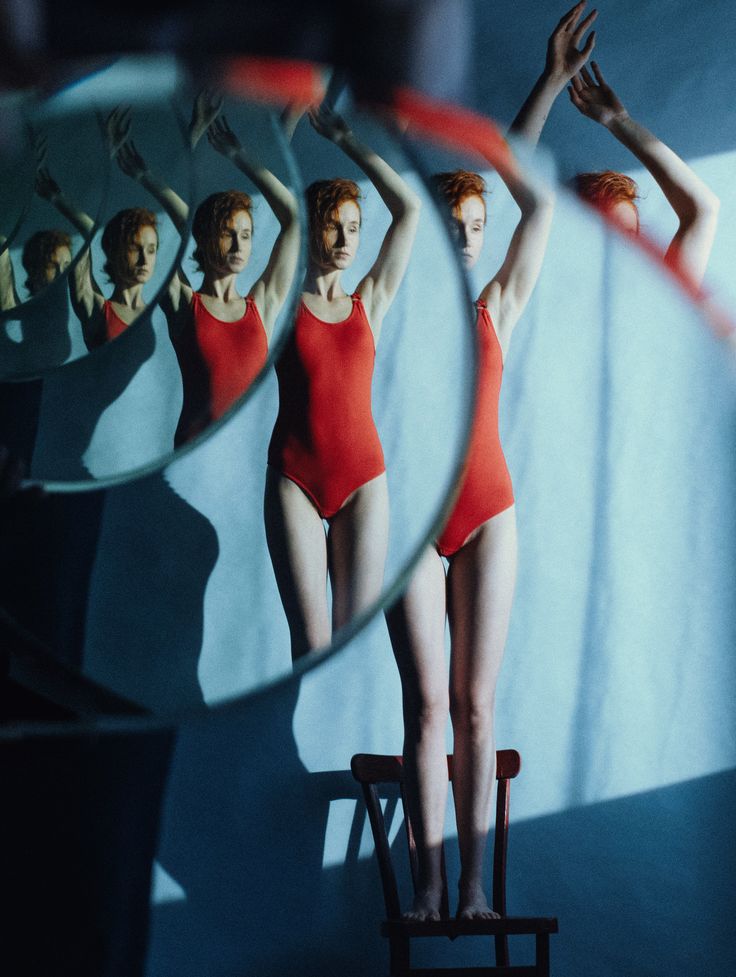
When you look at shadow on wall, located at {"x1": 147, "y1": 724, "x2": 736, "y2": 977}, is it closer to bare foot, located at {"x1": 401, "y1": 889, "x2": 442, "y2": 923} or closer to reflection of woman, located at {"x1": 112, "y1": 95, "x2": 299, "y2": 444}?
bare foot, located at {"x1": 401, "y1": 889, "x2": 442, "y2": 923}

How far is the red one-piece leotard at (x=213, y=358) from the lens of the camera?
3.69ft

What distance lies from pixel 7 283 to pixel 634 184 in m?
1.13

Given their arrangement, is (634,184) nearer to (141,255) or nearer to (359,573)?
(141,255)

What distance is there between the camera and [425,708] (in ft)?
5.45

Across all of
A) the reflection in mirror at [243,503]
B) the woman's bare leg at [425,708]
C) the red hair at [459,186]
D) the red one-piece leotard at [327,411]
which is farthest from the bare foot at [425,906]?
the red hair at [459,186]

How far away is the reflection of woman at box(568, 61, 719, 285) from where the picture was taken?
1.76m

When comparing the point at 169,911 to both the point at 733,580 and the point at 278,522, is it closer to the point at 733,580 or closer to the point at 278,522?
the point at 278,522

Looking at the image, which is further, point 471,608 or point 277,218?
point 471,608

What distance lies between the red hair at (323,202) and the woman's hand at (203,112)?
0.40 feet

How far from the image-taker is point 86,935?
1.66 metres

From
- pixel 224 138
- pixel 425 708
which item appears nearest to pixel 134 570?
pixel 425 708

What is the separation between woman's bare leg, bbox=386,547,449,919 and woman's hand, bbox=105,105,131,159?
82 cm

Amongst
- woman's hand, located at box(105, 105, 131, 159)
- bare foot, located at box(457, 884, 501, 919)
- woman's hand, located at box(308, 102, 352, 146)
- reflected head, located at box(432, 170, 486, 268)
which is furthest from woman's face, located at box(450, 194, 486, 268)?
woman's hand, located at box(308, 102, 352, 146)

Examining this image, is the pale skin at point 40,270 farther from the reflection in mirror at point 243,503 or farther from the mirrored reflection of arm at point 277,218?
the mirrored reflection of arm at point 277,218
